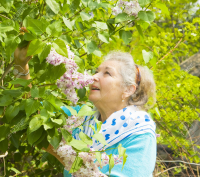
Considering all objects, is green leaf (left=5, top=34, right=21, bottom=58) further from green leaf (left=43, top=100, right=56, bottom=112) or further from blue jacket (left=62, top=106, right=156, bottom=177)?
blue jacket (left=62, top=106, right=156, bottom=177)

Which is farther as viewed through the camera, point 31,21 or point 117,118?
point 117,118

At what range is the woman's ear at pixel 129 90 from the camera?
5.42 feet

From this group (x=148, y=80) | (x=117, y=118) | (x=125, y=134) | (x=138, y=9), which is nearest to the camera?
(x=138, y=9)

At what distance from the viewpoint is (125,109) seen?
158 cm

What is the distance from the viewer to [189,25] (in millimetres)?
2238

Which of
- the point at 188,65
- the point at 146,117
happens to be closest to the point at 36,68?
the point at 146,117

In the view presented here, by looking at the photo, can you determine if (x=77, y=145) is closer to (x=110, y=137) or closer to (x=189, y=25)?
(x=110, y=137)

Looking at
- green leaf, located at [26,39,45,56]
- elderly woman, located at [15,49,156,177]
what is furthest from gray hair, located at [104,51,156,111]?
green leaf, located at [26,39,45,56]

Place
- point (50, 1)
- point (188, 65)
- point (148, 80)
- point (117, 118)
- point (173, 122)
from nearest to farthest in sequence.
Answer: point (50, 1), point (117, 118), point (148, 80), point (173, 122), point (188, 65)

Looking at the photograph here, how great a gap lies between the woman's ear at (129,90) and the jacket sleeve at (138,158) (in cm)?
35

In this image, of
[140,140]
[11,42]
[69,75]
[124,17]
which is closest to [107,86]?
[140,140]

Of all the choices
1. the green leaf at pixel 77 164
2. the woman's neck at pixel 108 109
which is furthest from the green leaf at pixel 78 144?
the woman's neck at pixel 108 109

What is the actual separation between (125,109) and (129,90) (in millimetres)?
160

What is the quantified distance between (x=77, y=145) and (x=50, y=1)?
1.91 ft
